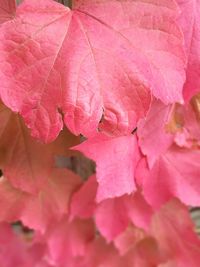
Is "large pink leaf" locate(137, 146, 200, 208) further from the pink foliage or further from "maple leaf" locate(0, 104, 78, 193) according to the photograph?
"maple leaf" locate(0, 104, 78, 193)

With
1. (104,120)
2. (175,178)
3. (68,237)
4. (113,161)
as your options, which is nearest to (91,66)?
(104,120)

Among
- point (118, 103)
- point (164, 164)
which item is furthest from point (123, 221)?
point (118, 103)

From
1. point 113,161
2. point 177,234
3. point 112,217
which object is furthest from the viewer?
point 177,234

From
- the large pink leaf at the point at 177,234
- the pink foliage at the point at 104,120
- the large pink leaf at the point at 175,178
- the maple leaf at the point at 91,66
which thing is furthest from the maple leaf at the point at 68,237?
the maple leaf at the point at 91,66

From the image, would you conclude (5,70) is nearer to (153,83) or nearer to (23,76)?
(23,76)

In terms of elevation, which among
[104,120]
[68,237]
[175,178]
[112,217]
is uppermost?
[104,120]

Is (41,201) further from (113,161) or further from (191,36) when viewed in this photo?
(191,36)

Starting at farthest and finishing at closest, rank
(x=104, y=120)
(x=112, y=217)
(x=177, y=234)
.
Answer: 1. (x=177, y=234)
2. (x=112, y=217)
3. (x=104, y=120)
